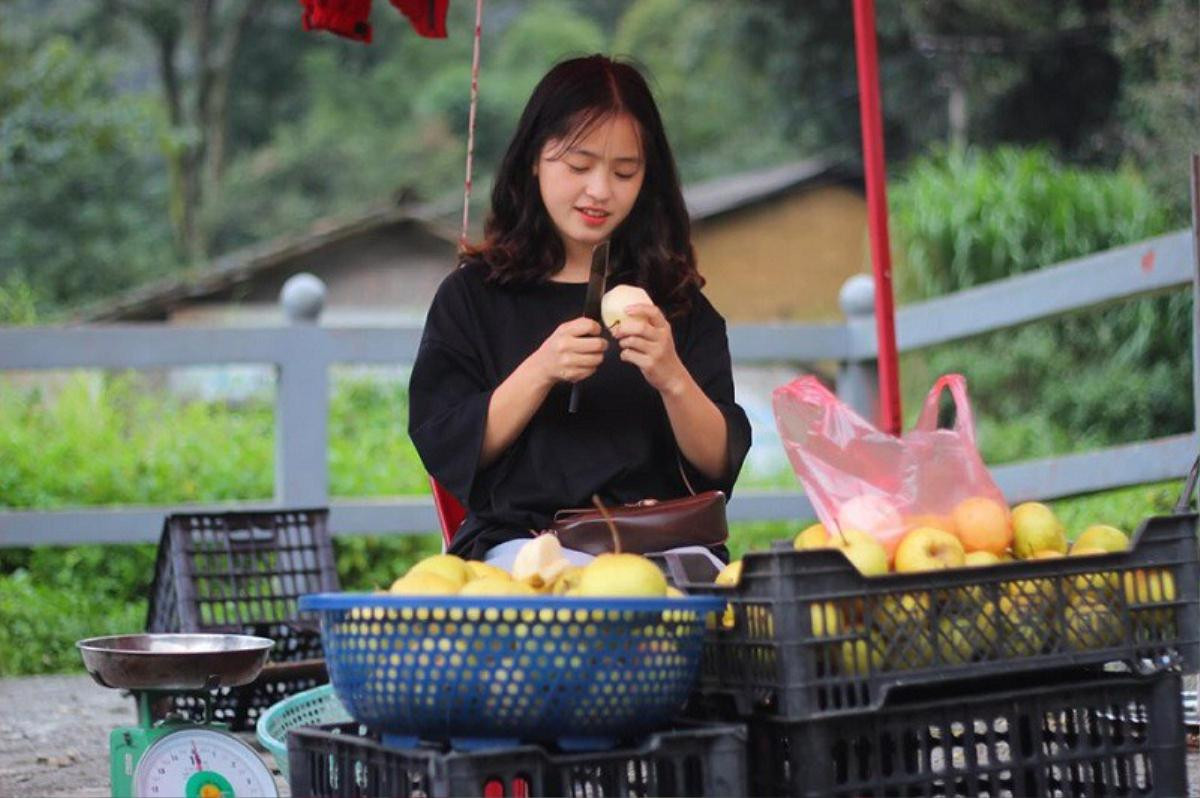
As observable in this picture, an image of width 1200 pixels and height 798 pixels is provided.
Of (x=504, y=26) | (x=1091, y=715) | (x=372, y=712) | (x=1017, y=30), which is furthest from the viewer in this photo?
(x=504, y=26)

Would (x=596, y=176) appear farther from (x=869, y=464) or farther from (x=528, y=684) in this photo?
(x=528, y=684)

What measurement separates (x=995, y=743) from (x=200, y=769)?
1.18 meters

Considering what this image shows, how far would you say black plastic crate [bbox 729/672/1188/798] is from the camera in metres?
2.37

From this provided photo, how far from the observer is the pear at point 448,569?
8.06 feet

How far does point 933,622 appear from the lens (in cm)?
239

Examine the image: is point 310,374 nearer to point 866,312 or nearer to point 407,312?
point 866,312

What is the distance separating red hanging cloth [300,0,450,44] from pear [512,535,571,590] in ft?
6.72

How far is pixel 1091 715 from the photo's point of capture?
104 inches

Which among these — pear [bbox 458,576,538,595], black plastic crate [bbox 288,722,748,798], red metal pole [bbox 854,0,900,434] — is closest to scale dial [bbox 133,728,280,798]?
black plastic crate [bbox 288,722,748,798]

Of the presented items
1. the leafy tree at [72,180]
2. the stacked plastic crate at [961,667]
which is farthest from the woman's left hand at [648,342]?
the leafy tree at [72,180]

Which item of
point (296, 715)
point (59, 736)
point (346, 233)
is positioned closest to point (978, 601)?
point (296, 715)

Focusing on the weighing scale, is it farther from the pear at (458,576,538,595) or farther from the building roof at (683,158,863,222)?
the building roof at (683,158,863,222)

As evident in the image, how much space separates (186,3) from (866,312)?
30304 millimetres

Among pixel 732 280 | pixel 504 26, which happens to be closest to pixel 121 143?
→ pixel 732 280
